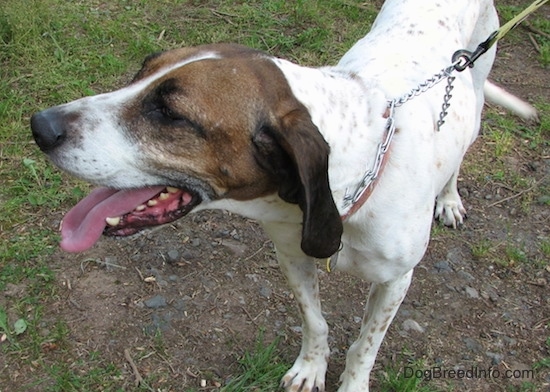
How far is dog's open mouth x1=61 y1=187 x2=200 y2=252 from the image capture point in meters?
2.56

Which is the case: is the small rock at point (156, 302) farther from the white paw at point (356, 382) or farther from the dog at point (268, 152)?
the white paw at point (356, 382)

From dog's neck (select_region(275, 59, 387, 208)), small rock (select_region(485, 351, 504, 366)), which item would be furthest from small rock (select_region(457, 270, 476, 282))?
dog's neck (select_region(275, 59, 387, 208))

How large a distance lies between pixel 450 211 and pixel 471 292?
2.15ft

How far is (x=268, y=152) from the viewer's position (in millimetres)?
2490

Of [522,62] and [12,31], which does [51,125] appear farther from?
[522,62]

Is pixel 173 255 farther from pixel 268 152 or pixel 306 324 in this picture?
pixel 268 152

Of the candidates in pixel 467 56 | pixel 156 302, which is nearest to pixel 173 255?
pixel 156 302

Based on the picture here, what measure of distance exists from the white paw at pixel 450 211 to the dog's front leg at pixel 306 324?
142 centimetres

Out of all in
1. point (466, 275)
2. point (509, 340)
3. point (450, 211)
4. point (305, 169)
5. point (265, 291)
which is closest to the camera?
point (305, 169)

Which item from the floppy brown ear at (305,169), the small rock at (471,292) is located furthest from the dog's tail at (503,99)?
the floppy brown ear at (305,169)

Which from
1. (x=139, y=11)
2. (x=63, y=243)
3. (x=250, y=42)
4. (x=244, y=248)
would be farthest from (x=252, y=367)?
(x=139, y=11)

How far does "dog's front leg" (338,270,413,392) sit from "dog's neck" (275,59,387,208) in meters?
0.72

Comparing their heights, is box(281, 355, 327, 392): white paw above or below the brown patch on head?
below

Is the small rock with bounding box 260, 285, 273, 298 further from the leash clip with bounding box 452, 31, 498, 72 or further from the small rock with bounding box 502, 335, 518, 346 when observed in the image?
the leash clip with bounding box 452, 31, 498, 72
